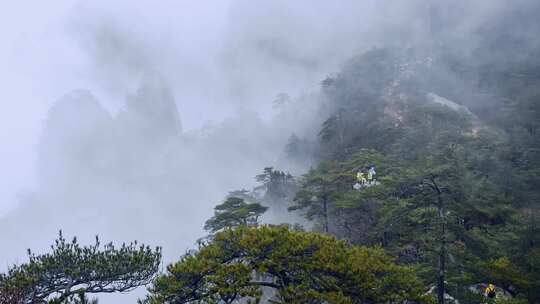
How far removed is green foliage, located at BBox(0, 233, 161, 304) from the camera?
11422mm

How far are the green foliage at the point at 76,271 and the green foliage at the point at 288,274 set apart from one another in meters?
2.34

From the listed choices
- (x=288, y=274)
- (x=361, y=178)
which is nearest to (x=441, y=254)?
(x=288, y=274)

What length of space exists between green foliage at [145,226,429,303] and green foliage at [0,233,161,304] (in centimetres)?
234

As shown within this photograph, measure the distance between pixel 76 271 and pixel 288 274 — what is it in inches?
252

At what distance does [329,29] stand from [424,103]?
156 ft

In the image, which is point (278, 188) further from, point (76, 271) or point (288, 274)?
point (76, 271)

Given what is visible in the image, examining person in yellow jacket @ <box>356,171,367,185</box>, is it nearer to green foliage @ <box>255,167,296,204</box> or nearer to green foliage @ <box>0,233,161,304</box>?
green foliage @ <box>255,167,296,204</box>

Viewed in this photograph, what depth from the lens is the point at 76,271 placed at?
11977 millimetres

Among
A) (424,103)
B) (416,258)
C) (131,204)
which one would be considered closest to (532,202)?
(416,258)

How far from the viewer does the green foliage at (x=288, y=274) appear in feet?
34.1

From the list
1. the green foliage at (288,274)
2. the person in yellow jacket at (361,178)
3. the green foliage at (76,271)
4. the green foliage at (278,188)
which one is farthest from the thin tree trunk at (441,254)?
the green foliage at (278,188)

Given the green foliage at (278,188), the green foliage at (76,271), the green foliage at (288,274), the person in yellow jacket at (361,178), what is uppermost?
the green foliage at (278,188)

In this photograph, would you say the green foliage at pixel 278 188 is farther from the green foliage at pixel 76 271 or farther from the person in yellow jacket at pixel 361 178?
the green foliage at pixel 76 271

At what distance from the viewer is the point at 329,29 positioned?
8838cm
